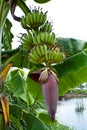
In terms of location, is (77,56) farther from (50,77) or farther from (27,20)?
(50,77)

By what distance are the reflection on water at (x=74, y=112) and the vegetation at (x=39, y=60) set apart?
11.6m

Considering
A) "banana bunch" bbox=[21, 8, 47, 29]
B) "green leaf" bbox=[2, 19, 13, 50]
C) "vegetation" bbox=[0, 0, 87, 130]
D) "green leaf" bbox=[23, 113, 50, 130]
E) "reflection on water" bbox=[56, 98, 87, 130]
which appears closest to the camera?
"vegetation" bbox=[0, 0, 87, 130]

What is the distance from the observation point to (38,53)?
1098 mm

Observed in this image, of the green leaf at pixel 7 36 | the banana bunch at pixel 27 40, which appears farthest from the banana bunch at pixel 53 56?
the green leaf at pixel 7 36

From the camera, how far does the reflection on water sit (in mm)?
13922

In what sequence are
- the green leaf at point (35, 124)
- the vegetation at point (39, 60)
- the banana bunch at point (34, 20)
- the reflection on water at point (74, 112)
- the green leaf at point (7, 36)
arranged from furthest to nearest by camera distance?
the reflection on water at point (74, 112) → the green leaf at point (7, 36) → the green leaf at point (35, 124) → the banana bunch at point (34, 20) → the vegetation at point (39, 60)

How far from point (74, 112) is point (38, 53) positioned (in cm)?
1655

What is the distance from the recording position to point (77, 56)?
1517 mm

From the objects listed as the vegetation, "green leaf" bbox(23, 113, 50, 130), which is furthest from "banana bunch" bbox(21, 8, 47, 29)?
"green leaf" bbox(23, 113, 50, 130)

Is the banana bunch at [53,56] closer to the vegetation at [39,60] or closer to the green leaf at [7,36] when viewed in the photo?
the vegetation at [39,60]

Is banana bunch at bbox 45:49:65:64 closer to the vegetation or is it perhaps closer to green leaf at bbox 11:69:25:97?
the vegetation

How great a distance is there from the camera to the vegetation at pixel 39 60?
109 cm

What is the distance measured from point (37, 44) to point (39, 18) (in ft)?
0.43

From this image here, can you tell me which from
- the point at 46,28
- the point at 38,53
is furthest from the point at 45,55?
the point at 46,28
